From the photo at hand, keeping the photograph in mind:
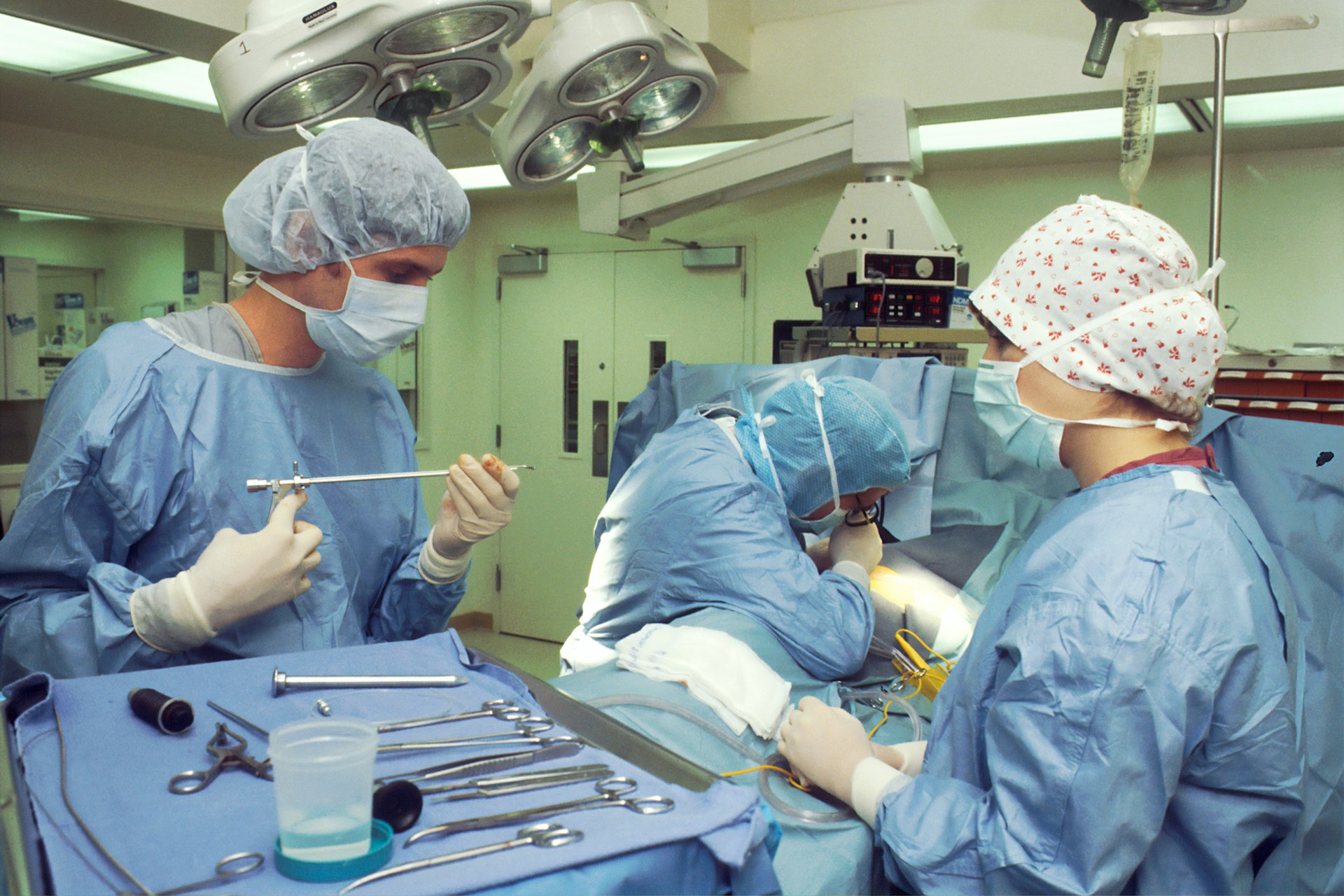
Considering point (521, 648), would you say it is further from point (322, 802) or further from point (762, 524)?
point (322, 802)

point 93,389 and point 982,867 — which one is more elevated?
point 93,389

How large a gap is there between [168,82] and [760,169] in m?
1.82

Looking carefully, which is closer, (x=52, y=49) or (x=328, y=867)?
(x=328, y=867)

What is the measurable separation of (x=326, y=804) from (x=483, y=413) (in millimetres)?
4622

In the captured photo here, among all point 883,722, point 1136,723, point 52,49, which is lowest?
point 883,722

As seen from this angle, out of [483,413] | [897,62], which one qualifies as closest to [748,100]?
[897,62]

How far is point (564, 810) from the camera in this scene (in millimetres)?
720

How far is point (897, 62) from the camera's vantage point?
313 cm

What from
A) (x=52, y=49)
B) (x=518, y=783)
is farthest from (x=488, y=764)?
(x=52, y=49)

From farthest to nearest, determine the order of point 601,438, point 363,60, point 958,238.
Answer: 1. point 601,438
2. point 958,238
3. point 363,60

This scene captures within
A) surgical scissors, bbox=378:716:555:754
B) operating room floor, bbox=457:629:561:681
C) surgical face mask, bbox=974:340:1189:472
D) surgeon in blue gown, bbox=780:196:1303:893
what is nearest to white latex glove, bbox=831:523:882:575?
surgical face mask, bbox=974:340:1189:472

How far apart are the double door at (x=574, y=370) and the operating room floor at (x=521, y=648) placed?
59 millimetres

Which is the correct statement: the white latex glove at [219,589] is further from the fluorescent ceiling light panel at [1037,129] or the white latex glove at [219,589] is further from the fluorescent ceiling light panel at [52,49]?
the fluorescent ceiling light panel at [1037,129]

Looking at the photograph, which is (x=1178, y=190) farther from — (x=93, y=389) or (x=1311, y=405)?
(x=93, y=389)
